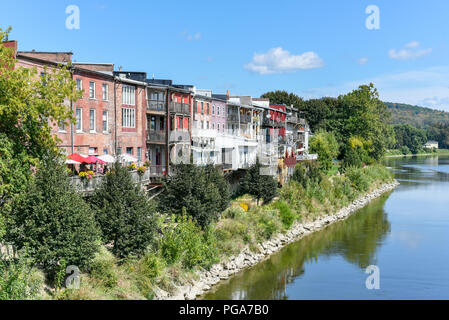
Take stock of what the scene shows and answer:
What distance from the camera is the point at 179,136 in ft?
159

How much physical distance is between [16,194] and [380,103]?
99511mm

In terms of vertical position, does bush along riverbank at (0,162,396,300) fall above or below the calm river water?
above

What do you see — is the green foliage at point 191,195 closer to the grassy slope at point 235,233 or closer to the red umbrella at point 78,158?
the grassy slope at point 235,233

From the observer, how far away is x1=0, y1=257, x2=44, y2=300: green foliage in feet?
64.6

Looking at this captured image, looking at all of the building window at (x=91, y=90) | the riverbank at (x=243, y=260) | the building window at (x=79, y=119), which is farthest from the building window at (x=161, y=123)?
the riverbank at (x=243, y=260)

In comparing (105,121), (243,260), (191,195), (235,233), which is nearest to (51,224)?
(191,195)

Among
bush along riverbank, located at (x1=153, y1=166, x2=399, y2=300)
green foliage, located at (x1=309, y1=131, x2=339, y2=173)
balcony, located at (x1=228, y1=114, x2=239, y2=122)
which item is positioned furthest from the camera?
green foliage, located at (x1=309, y1=131, x2=339, y2=173)

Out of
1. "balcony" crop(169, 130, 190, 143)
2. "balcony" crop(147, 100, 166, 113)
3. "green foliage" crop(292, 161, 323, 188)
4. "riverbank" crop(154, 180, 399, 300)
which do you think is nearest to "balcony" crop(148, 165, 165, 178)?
"balcony" crop(169, 130, 190, 143)

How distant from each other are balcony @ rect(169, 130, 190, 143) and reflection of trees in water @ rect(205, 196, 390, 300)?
14606mm

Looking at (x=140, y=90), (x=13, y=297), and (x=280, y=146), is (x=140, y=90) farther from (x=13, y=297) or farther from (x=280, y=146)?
(x=280, y=146)

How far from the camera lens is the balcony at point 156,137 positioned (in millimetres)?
45688

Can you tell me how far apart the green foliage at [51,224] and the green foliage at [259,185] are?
2822cm

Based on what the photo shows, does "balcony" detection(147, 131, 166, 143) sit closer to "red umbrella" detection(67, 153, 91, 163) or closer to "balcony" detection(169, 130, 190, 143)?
"balcony" detection(169, 130, 190, 143)
